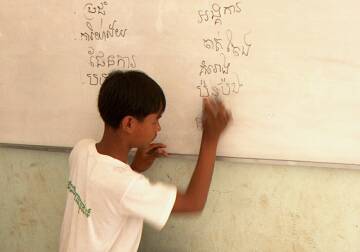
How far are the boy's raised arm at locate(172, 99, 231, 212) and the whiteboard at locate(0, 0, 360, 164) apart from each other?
0.14 ft

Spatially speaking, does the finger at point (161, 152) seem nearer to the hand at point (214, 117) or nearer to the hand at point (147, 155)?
the hand at point (147, 155)

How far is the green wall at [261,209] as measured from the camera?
117cm

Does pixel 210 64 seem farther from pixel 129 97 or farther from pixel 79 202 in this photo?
pixel 79 202

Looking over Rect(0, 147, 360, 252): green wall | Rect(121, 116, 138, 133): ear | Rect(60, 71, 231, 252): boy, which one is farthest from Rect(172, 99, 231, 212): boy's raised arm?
Rect(121, 116, 138, 133): ear

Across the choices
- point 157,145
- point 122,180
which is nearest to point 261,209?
point 157,145

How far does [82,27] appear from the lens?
1.31 m

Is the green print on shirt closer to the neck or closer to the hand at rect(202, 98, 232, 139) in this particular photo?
the neck

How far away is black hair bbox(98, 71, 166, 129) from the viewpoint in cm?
99

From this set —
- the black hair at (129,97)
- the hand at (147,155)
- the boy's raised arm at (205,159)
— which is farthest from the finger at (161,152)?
the black hair at (129,97)

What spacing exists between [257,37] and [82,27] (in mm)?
591

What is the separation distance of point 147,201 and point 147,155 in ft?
1.08

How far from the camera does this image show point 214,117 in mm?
1165

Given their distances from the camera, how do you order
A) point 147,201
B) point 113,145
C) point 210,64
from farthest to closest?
point 210,64 < point 113,145 < point 147,201

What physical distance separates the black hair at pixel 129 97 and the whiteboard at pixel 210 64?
0.23 m
